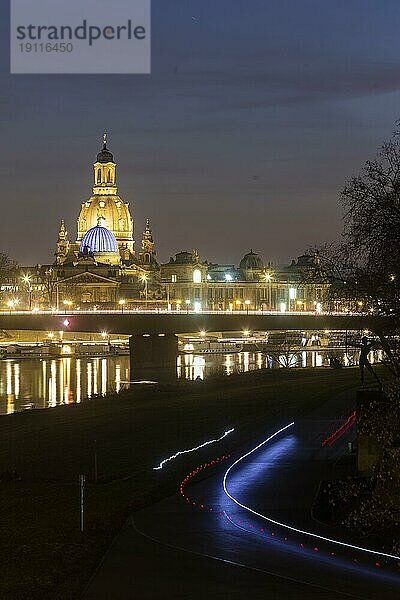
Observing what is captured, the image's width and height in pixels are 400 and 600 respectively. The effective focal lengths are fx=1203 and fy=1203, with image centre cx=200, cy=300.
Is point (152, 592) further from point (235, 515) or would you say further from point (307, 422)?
point (307, 422)

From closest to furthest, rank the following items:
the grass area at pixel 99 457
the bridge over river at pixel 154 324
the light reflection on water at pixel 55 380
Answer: the grass area at pixel 99 457, the light reflection on water at pixel 55 380, the bridge over river at pixel 154 324

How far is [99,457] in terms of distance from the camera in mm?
39375

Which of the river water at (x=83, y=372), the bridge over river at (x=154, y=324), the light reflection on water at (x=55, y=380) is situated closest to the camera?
the light reflection on water at (x=55, y=380)

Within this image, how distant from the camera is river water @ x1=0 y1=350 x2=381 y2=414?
78.3 meters

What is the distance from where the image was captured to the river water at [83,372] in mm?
78312

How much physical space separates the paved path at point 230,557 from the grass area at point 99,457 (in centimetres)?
76

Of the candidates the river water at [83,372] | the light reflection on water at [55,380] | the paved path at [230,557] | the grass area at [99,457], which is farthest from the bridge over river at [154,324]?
the paved path at [230,557]

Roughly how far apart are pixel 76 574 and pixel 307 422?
25.9 metres

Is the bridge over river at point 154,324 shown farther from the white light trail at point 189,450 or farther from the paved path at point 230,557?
the paved path at point 230,557

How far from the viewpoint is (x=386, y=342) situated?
24266 millimetres

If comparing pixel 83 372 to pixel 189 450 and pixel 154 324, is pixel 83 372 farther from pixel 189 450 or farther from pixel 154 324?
pixel 189 450

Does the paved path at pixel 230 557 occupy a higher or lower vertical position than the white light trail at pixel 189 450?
lower

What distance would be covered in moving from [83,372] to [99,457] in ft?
230

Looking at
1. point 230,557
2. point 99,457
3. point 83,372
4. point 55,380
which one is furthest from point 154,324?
point 230,557
